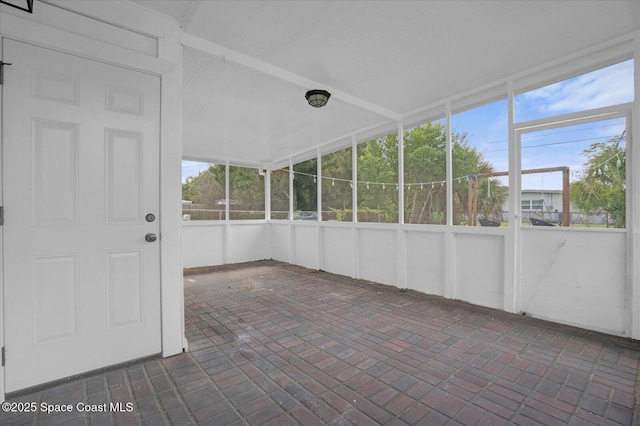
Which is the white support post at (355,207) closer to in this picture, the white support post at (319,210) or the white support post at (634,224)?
the white support post at (319,210)

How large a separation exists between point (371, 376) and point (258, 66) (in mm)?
3004

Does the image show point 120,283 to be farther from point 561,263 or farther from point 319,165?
point 319,165

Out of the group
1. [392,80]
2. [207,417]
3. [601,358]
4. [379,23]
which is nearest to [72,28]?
[379,23]

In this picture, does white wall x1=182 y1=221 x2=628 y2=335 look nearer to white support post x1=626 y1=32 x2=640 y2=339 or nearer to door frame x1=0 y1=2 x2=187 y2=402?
white support post x1=626 y1=32 x2=640 y2=339

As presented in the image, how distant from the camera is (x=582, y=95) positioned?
9.53 ft

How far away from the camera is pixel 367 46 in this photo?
2721 mm

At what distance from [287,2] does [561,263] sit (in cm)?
356

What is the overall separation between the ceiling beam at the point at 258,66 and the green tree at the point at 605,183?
2.55 meters

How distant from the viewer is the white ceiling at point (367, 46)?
224 centimetres

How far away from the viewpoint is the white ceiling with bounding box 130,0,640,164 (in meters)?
2.24

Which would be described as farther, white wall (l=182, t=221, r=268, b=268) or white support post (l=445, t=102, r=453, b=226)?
white wall (l=182, t=221, r=268, b=268)

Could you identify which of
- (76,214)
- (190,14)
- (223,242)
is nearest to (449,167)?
(190,14)

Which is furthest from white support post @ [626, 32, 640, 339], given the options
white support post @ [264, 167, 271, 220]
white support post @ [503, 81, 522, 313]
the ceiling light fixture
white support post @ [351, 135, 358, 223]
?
white support post @ [264, 167, 271, 220]

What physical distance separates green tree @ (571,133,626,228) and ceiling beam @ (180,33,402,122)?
2.55m
